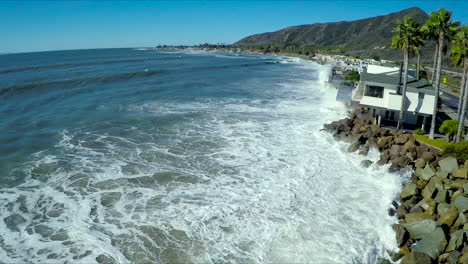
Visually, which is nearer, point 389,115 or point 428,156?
point 428,156

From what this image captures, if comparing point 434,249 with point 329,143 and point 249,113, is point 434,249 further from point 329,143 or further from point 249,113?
point 249,113

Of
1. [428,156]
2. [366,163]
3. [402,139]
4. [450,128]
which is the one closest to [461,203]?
[428,156]

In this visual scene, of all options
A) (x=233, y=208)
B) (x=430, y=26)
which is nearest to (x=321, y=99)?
(x=430, y=26)

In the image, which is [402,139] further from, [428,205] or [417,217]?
[417,217]

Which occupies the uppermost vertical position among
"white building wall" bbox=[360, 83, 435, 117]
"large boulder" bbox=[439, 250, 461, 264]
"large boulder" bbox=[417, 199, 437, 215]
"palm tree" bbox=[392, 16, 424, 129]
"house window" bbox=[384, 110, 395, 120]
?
"palm tree" bbox=[392, 16, 424, 129]

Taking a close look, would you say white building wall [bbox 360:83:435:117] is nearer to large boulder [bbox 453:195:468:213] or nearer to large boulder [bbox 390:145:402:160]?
large boulder [bbox 390:145:402:160]

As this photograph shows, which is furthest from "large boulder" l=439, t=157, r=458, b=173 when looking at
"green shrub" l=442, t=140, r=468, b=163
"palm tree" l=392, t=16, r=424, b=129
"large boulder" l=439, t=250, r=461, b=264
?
"palm tree" l=392, t=16, r=424, b=129
